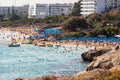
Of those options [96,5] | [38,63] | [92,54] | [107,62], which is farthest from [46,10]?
[107,62]

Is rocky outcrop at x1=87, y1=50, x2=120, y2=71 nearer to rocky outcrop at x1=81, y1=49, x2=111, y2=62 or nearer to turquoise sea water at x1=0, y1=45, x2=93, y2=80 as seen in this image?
turquoise sea water at x1=0, y1=45, x2=93, y2=80

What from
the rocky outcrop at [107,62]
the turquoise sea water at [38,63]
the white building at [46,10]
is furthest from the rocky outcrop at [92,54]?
the white building at [46,10]

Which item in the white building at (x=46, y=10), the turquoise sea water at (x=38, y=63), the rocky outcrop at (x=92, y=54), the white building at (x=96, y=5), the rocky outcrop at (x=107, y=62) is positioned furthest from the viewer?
the white building at (x=46, y=10)

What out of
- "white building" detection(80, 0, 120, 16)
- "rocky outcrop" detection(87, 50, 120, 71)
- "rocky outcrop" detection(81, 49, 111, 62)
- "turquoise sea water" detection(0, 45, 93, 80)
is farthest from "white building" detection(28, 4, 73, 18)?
"rocky outcrop" detection(87, 50, 120, 71)

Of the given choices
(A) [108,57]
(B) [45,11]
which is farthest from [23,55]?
(B) [45,11]

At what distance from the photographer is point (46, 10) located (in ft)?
553

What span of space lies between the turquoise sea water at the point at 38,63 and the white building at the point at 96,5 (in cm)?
5803

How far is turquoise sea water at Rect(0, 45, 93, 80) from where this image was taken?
40300mm

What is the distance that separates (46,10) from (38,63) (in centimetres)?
12000

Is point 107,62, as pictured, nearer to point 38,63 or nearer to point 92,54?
point 92,54

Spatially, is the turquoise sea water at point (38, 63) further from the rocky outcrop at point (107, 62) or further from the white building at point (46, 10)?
the white building at point (46, 10)

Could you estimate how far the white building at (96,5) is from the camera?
127 metres

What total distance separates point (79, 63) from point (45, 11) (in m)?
122

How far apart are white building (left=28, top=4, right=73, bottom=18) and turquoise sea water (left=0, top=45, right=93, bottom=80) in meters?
94.6
